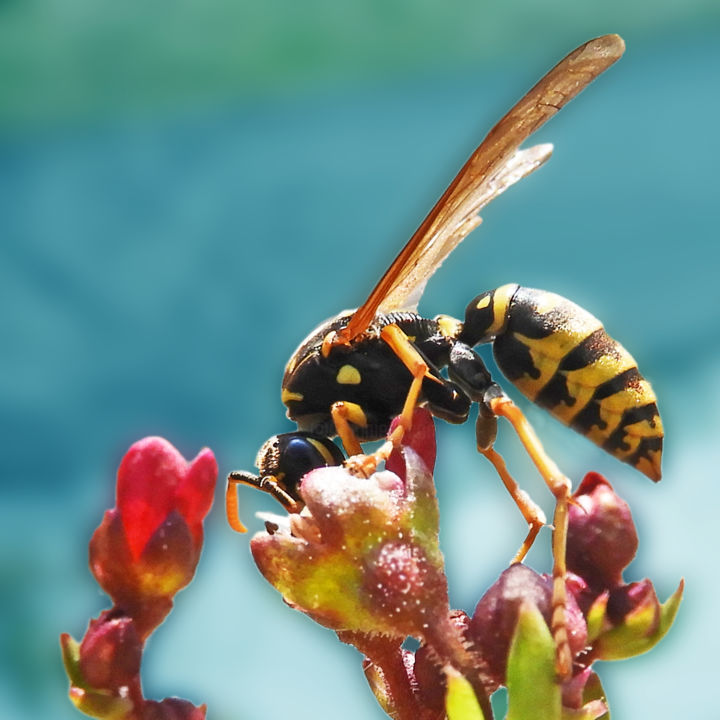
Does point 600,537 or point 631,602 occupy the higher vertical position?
point 600,537

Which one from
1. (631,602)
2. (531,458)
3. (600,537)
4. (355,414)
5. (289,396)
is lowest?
(631,602)

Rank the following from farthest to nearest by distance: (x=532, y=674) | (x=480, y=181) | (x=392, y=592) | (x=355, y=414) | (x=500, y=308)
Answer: (x=500, y=308), (x=355, y=414), (x=480, y=181), (x=392, y=592), (x=532, y=674)

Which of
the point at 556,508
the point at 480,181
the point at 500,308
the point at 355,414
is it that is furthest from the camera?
the point at 500,308

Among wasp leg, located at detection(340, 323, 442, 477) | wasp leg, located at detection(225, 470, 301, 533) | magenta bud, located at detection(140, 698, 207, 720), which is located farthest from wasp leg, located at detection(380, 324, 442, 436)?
magenta bud, located at detection(140, 698, 207, 720)

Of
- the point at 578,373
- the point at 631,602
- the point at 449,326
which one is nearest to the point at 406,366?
the point at 449,326

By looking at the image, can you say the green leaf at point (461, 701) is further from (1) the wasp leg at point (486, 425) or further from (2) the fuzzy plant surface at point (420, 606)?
(1) the wasp leg at point (486, 425)

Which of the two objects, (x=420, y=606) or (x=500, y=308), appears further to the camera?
(x=500, y=308)

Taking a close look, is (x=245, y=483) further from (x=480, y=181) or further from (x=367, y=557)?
(x=480, y=181)
